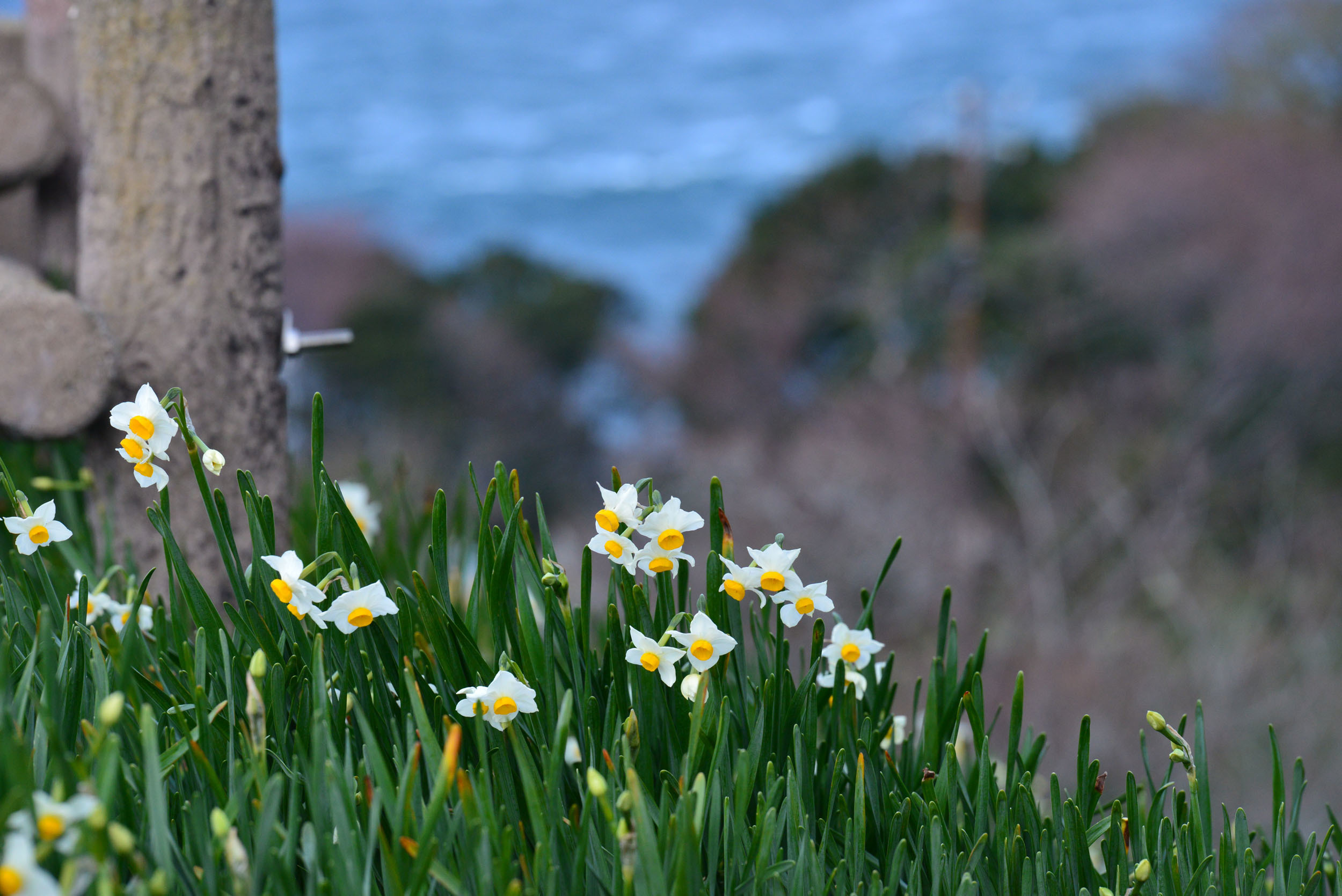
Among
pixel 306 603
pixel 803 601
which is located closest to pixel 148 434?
pixel 306 603

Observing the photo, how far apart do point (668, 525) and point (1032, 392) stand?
943 inches

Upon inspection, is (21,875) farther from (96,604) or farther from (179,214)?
(179,214)

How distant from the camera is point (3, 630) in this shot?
1172 mm

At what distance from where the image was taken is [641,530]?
116 cm

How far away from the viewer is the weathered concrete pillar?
178 centimetres

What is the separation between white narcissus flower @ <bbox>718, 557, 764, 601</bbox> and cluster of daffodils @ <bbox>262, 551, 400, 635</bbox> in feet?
1.16

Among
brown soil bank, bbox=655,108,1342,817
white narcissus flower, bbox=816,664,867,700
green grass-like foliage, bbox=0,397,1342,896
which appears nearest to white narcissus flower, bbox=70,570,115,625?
green grass-like foliage, bbox=0,397,1342,896

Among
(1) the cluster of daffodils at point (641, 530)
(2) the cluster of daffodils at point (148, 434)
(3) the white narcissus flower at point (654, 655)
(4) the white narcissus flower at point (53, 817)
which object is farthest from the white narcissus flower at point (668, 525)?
(4) the white narcissus flower at point (53, 817)

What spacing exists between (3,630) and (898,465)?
20386 millimetres

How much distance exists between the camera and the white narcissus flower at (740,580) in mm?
1174

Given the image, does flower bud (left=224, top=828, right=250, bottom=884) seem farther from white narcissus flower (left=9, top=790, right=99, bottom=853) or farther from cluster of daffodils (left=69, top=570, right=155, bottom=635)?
cluster of daffodils (left=69, top=570, right=155, bottom=635)

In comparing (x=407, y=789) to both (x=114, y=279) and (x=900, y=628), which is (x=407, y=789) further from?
(x=900, y=628)

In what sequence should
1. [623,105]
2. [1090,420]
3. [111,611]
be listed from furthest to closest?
[623,105], [1090,420], [111,611]

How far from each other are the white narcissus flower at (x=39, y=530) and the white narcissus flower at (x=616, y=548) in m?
0.57
